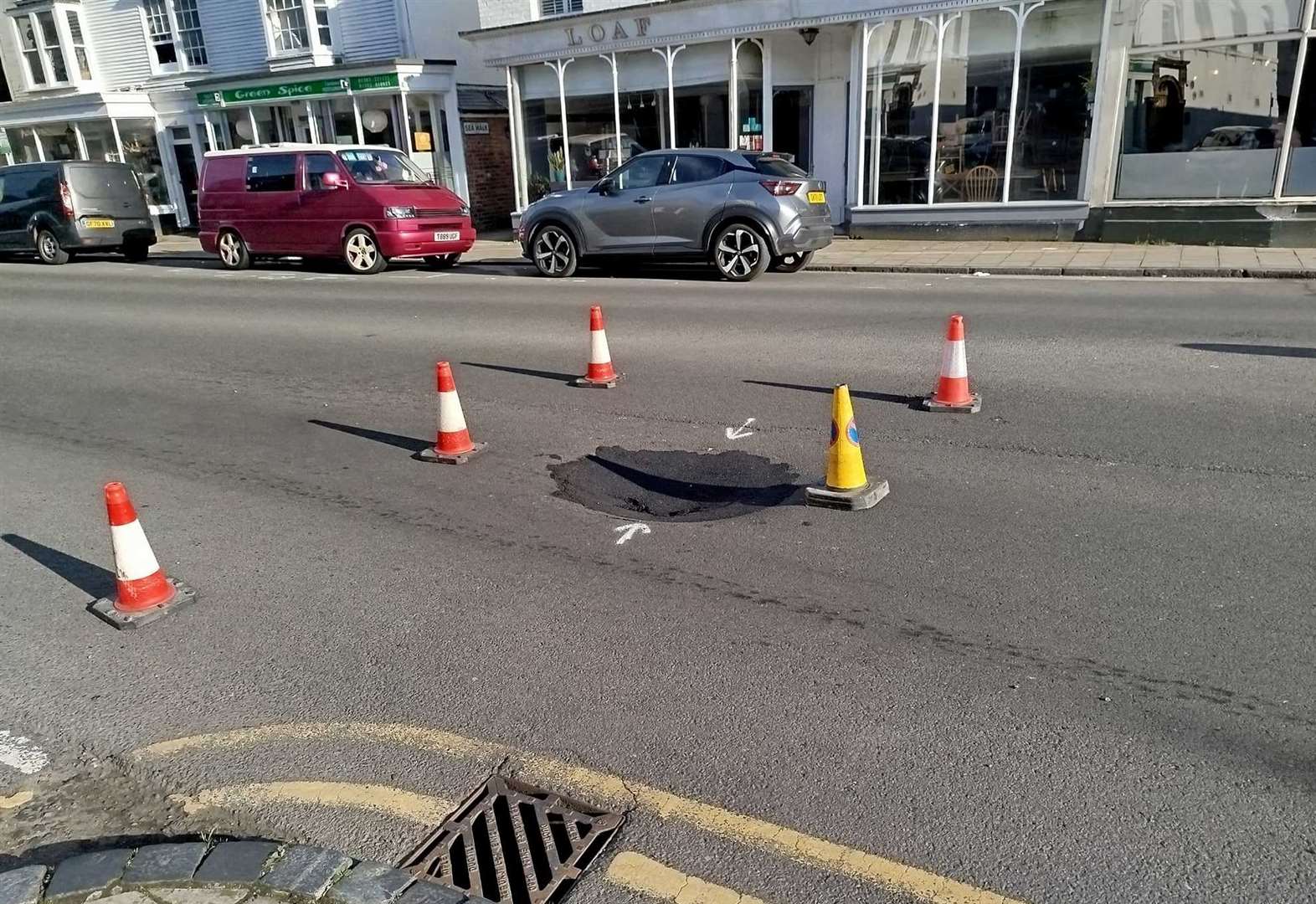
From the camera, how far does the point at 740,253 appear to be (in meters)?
13.3

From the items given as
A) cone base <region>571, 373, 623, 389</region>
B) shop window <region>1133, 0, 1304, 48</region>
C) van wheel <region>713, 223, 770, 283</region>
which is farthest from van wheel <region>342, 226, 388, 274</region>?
shop window <region>1133, 0, 1304, 48</region>

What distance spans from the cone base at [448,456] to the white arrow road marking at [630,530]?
165 cm

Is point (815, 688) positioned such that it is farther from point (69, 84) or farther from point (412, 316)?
point (69, 84)

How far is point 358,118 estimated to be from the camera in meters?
22.5

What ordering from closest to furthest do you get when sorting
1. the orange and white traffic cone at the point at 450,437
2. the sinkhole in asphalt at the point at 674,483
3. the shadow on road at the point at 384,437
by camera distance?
the sinkhole in asphalt at the point at 674,483 → the orange and white traffic cone at the point at 450,437 → the shadow on road at the point at 384,437

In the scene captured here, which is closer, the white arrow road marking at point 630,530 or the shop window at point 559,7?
the white arrow road marking at point 630,530

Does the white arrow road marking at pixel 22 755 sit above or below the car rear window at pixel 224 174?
below

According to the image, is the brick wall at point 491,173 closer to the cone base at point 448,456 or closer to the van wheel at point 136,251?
the van wheel at point 136,251

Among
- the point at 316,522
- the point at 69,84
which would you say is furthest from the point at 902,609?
the point at 69,84

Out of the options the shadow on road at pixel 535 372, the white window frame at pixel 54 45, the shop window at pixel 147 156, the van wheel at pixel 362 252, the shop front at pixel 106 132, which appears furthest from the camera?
the white window frame at pixel 54 45

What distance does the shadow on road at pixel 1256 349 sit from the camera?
26.0 ft

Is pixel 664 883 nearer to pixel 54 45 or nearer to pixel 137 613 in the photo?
pixel 137 613

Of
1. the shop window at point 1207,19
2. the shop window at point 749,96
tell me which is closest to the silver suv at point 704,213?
the shop window at point 749,96

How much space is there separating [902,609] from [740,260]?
998 cm
